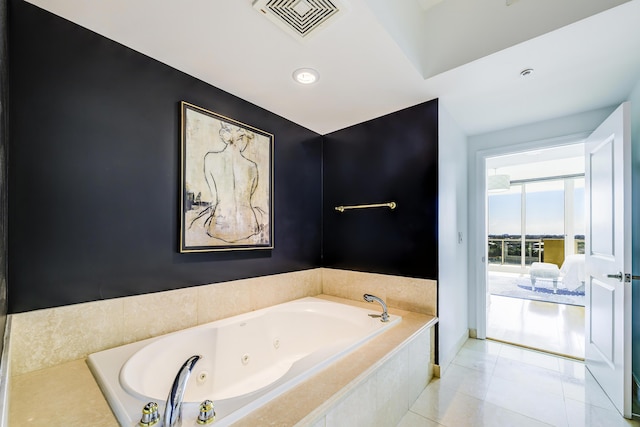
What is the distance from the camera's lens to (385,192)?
2469 mm

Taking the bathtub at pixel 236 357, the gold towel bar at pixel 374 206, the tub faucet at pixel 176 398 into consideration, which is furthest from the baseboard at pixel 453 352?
the tub faucet at pixel 176 398

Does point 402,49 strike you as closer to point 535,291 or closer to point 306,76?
point 306,76

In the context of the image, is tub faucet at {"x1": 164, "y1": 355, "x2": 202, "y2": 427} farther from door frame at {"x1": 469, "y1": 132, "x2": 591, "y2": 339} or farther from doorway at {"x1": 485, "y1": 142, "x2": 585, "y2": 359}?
doorway at {"x1": 485, "y1": 142, "x2": 585, "y2": 359}

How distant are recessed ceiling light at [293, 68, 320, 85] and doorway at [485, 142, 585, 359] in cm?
248

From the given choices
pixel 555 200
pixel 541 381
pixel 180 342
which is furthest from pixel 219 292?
pixel 555 200

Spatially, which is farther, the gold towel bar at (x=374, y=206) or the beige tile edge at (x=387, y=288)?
the gold towel bar at (x=374, y=206)

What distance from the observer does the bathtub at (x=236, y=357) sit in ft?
3.36

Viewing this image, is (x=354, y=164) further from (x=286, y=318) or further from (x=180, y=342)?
(x=180, y=342)

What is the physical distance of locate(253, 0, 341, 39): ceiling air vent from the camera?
1.28 metres

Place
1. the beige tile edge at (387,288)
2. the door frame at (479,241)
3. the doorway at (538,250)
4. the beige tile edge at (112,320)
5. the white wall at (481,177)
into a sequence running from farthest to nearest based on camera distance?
the doorway at (538,250), the door frame at (479,241), the white wall at (481,177), the beige tile edge at (387,288), the beige tile edge at (112,320)

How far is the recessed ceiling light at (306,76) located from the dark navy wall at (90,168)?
2.07 ft

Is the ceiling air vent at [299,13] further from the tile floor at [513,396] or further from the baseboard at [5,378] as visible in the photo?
the tile floor at [513,396]

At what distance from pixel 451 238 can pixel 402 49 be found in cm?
163

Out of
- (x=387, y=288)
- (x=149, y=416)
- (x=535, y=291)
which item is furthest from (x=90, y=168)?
(x=535, y=291)
